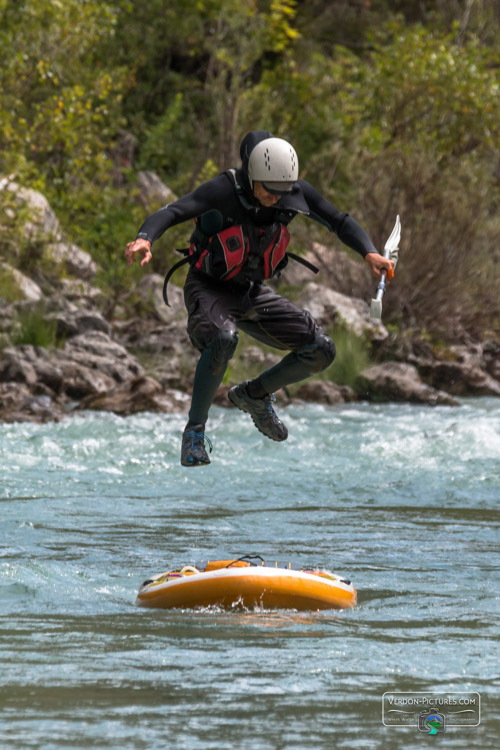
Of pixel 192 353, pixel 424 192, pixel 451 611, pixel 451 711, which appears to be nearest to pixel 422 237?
pixel 424 192

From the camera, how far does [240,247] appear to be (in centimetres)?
705

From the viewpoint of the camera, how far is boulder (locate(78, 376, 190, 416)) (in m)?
14.8

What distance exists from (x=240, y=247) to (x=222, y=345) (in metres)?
0.56

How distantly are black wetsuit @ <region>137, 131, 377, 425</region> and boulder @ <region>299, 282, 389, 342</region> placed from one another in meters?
11.2

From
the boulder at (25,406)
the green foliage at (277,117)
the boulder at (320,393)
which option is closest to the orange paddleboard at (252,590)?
the boulder at (25,406)

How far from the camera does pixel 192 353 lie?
17.4 metres

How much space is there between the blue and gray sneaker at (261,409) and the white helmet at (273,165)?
1.39 meters

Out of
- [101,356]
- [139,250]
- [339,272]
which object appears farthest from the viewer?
[339,272]

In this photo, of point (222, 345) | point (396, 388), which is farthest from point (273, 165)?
point (396, 388)

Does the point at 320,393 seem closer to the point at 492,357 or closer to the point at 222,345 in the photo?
the point at 492,357

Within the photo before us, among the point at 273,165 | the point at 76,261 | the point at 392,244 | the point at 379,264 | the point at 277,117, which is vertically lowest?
the point at 379,264

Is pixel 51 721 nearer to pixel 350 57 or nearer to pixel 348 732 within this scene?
pixel 348 732

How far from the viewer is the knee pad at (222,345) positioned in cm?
707

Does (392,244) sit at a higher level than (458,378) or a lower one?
lower
